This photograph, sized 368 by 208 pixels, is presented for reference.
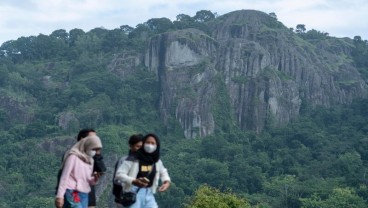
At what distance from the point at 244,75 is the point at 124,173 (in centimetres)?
8432

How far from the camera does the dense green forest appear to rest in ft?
210

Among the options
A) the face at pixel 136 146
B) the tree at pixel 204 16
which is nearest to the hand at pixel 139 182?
the face at pixel 136 146

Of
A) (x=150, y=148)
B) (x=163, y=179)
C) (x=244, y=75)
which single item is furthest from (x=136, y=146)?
(x=244, y=75)

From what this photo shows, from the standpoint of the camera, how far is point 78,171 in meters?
8.09

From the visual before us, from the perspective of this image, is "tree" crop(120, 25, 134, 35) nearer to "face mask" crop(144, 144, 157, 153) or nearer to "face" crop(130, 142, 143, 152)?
"face" crop(130, 142, 143, 152)

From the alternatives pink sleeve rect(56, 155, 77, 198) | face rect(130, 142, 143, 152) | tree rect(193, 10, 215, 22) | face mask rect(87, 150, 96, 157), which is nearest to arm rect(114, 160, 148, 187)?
face rect(130, 142, 143, 152)

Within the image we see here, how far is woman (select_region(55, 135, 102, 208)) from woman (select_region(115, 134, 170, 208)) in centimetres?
32

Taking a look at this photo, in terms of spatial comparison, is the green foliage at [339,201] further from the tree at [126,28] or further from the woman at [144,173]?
the tree at [126,28]

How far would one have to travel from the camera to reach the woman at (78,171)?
803 centimetres

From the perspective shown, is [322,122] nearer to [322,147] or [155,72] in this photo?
[322,147]

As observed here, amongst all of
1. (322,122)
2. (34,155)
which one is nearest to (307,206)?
(34,155)

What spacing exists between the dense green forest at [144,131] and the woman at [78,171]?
47500mm

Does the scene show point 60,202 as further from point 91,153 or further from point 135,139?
point 135,139

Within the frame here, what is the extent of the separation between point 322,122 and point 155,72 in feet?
63.5
